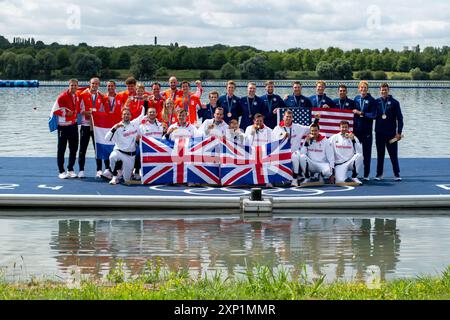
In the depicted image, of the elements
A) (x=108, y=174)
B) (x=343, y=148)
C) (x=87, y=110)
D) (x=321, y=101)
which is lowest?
(x=108, y=174)

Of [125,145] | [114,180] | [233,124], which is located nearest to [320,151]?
[233,124]

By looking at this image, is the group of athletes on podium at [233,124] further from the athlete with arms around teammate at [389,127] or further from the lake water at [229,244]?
the lake water at [229,244]

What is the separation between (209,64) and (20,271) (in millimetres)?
119290

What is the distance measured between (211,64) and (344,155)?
11299 cm

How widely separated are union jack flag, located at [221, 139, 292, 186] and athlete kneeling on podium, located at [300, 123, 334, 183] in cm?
42

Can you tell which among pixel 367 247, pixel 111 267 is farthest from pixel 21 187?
pixel 367 247

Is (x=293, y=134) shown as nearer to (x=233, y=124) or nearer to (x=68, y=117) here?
(x=233, y=124)

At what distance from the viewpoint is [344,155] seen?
617 inches

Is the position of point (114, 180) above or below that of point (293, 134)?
below

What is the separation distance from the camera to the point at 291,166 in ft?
50.6

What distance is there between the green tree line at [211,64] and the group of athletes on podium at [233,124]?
91.3m

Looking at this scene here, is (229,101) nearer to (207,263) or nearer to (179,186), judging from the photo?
(179,186)

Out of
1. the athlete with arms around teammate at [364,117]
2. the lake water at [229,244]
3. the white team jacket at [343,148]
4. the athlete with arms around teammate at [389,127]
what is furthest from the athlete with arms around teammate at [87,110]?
the athlete with arms around teammate at [389,127]

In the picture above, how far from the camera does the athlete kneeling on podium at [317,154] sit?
612 inches
